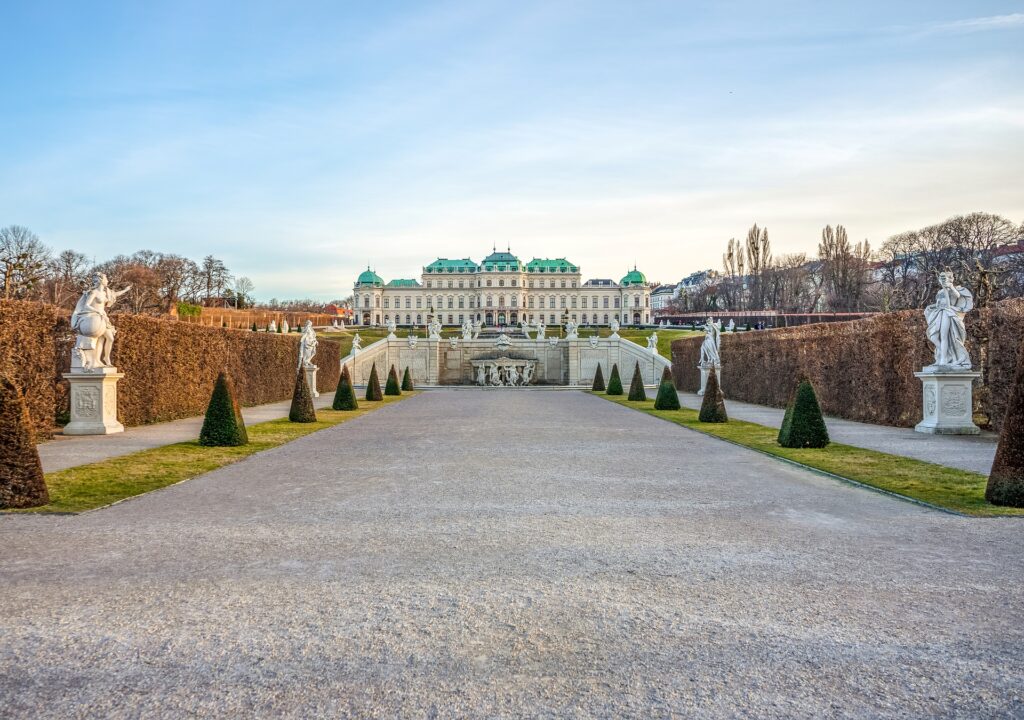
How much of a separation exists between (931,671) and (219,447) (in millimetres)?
9325

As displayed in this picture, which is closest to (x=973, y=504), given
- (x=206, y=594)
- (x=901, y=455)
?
(x=901, y=455)

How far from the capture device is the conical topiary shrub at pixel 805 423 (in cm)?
996

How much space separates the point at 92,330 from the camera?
1192cm

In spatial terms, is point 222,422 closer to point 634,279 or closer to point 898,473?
point 898,473

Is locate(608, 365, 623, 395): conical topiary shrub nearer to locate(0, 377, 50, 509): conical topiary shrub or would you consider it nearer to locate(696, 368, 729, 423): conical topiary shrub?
locate(696, 368, 729, 423): conical topiary shrub

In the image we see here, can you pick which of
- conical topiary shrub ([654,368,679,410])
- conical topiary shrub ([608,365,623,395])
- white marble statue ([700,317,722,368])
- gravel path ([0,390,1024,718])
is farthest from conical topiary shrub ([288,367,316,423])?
conical topiary shrub ([608,365,623,395])

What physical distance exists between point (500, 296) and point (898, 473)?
9469cm

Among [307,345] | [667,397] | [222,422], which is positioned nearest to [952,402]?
[667,397]

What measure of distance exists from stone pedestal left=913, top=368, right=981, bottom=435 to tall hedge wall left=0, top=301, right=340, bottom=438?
1240 centimetres

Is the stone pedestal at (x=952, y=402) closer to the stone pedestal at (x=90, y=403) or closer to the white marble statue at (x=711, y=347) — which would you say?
the white marble statue at (x=711, y=347)

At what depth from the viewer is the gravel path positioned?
265 cm

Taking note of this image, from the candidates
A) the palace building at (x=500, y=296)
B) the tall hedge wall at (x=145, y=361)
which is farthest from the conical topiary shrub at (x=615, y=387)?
the palace building at (x=500, y=296)

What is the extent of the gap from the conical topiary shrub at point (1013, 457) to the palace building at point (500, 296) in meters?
95.0

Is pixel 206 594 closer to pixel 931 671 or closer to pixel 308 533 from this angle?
pixel 308 533
